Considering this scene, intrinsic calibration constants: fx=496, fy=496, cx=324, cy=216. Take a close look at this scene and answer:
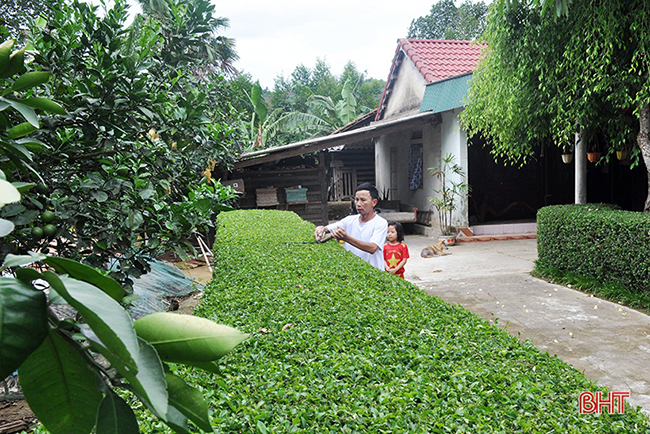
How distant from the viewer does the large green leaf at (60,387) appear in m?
0.49

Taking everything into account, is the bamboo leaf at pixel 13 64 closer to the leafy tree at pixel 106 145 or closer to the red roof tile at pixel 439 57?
the leafy tree at pixel 106 145

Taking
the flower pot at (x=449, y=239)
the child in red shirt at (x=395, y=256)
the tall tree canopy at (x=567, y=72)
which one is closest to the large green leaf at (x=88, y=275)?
the child in red shirt at (x=395, y=256)

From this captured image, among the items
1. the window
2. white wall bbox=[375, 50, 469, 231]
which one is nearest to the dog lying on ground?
white wall bbox=[375, 50, 469, 231]

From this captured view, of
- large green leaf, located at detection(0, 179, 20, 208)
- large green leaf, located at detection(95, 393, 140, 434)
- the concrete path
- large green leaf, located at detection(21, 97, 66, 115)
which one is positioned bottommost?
the concrete path

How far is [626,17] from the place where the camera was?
647 cm

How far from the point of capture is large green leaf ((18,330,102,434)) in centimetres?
49

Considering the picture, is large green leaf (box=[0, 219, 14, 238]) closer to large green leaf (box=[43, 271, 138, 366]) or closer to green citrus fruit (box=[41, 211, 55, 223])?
large green leaf (box=[43, 271, 138, 366])

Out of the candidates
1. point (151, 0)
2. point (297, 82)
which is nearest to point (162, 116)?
point (151, 0)

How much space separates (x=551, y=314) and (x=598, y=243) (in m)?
1.63

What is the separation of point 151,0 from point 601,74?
19.6 meters

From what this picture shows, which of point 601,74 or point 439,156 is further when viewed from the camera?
point 439,156

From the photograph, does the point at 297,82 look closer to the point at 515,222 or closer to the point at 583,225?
the point at 515,222

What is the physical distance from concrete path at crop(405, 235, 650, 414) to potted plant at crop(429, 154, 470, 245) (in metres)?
2.30

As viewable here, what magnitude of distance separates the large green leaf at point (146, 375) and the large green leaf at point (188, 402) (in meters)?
0.08
